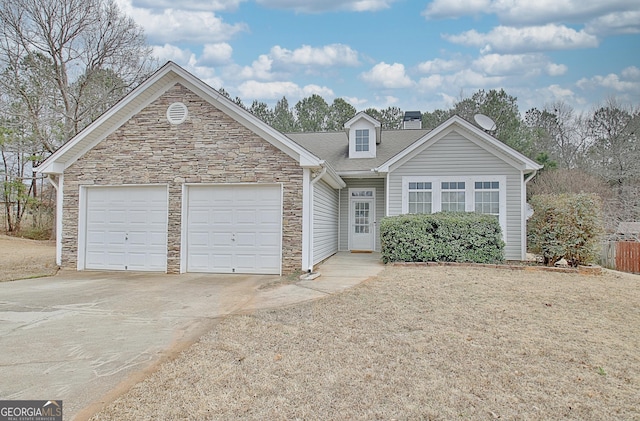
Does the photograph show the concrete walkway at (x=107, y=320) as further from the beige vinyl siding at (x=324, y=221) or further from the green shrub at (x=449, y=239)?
the green shrub at (x=449, y=239)

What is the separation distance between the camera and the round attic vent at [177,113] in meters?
9.92

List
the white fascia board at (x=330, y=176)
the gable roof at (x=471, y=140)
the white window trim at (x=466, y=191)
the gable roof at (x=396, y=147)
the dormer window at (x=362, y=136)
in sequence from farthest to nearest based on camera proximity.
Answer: the dormer window at (x=362, y=136), the white window trim at (x=466, y=191), the gable roof at (x=396, y=147), the gable roof at (x=471, y=140), the white fascia board at (x=330, y=176)

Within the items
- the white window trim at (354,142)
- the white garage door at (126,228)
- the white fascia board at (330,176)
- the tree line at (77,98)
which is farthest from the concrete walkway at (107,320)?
the tree line at (77,98)

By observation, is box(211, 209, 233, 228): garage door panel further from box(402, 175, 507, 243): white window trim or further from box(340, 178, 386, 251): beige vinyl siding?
box(340, 178, 386, 251): beige vinyl siding

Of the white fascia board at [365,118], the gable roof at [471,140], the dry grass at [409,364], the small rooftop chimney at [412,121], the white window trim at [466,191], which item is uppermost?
the small rooftop chimney at [412,121]

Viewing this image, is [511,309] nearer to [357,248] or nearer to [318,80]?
[357,248]

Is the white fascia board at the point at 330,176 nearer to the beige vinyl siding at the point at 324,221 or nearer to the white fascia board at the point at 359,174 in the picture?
the beige vinyl siding at the point at 324,221

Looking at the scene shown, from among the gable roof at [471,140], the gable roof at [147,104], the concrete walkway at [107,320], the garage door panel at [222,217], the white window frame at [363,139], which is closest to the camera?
the concrete walkway at [107,320]

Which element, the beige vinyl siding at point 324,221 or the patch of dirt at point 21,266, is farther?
the beige vinyl siding at point 324,221

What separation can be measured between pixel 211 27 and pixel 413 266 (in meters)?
12.0

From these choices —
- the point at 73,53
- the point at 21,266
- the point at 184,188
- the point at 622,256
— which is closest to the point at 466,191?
the point at 622,256

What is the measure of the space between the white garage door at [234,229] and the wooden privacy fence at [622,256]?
1263 centimetres

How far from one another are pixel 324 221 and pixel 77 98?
17.4m

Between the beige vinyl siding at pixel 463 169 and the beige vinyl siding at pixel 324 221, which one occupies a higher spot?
the beige vinyl siding at pixel 463 169
